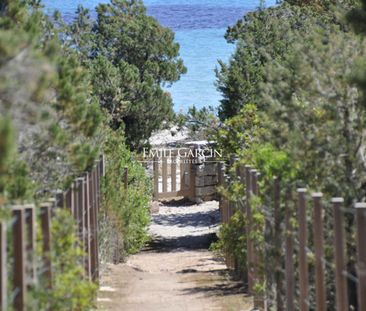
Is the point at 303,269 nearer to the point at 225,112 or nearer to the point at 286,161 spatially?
the point at 286,161

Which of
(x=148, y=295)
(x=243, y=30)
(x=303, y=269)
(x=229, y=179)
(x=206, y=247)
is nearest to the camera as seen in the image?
(x=303, y=269)

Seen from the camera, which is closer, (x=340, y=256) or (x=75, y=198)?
(x=340, y=256)

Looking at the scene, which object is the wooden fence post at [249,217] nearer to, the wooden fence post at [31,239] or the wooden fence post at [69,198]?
the wooden fence post at [69,198]

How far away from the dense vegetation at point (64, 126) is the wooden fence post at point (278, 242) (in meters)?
1.75

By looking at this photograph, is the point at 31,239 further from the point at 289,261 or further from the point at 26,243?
the point at 289,261

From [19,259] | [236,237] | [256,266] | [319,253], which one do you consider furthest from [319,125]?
[236,237]

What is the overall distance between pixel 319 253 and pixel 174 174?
20.8 metres

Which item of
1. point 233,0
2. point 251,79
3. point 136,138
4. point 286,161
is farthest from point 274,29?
point 233,0

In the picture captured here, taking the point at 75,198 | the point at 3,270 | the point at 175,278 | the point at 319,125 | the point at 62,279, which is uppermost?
the point at 319,125

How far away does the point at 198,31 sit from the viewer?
5350 centimetres

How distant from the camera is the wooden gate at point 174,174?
1134 inches

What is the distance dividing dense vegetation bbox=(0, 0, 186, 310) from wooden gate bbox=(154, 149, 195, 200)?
3.15 m

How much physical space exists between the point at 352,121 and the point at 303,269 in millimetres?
A: 1522

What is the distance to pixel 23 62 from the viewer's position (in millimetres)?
5762
